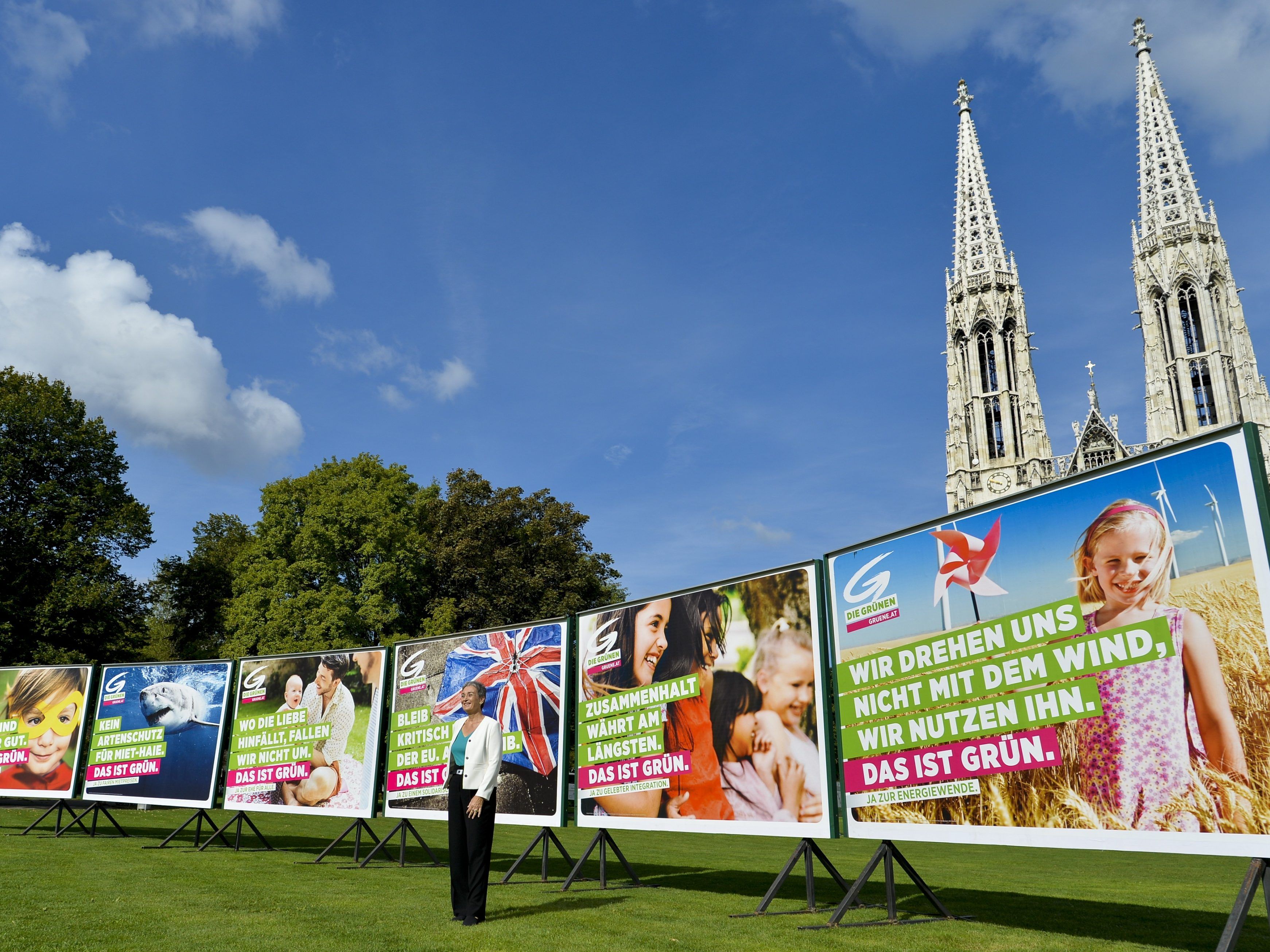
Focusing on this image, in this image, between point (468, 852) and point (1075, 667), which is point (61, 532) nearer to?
point (468, 852)

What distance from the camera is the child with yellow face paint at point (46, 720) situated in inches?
579

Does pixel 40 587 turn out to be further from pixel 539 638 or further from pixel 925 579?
pixel 925 579

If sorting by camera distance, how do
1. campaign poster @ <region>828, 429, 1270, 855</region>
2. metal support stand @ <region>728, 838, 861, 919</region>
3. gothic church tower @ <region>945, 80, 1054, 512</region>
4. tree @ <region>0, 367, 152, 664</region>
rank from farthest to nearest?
gothic church tower @ <region>945, 80, 1054, 512</region> → tree @ <region>0, 367, 152, 664</region> → metal support stand @ <region>728, 838, 861, 919</region> → campaign poster @ <region>828, 429, 1270, 855</region>

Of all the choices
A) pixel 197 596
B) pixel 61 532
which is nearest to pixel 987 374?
pixel 197 596

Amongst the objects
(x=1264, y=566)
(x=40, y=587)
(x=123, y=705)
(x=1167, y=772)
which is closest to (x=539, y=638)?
(x=1167, y=772)

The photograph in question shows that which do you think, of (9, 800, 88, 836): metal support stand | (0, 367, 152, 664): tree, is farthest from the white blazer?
(0, 367, 152, 664): tree

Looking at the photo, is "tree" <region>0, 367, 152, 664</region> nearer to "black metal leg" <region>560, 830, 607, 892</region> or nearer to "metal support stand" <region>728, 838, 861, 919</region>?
"black metal leg" <region>560, 830, 607, 892</region>

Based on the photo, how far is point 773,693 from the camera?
8297 mm

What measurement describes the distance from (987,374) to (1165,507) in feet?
268

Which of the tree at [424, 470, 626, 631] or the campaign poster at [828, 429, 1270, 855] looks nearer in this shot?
the campaign poster at [828, 429, 1270, 855]

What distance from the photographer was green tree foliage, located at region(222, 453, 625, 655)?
3712 cm

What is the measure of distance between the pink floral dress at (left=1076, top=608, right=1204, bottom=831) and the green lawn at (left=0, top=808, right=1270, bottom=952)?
1157mm

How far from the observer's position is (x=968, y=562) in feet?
22.9

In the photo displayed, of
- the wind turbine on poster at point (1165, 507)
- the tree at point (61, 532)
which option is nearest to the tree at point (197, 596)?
the tree at point (61, 532)
